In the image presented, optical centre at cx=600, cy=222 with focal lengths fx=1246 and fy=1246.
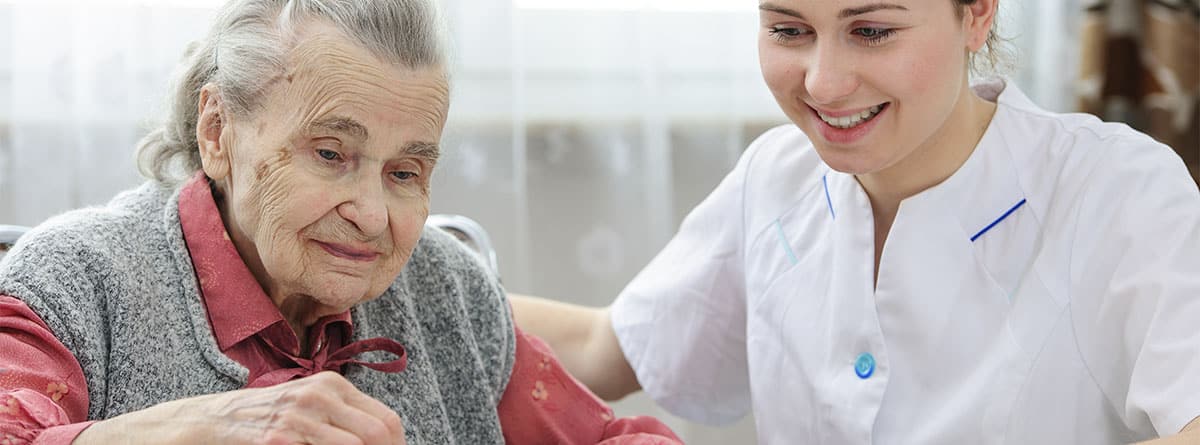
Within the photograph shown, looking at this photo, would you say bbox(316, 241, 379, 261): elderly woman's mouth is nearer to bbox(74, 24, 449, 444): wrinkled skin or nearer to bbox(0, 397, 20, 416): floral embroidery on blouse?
bbox(74, 24, 449, 444): wrinkled skin

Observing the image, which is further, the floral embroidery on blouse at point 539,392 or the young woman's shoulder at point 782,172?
the young woman's shoulder at point 782,172

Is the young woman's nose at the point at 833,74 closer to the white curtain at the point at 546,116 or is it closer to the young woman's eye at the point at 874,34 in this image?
the young woman's eye at the point at 874,34

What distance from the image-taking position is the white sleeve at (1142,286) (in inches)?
49.3

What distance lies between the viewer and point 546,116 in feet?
7.52

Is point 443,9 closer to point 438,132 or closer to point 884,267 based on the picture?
point 438,132

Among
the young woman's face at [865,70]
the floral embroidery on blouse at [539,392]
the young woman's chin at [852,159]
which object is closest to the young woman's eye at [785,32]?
the young woman's face at [865,70]

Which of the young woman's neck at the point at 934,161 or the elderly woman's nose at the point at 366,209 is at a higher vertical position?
the elderly woman's nose at the point at 366,209

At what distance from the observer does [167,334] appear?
1184 mm

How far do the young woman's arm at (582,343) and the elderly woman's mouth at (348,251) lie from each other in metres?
0.49

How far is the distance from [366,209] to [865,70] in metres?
0.55

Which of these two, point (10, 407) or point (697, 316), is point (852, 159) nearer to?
point (697, 316)

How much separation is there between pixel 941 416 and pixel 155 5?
1413mm

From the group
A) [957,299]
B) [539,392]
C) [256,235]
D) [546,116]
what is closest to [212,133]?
[256,235]

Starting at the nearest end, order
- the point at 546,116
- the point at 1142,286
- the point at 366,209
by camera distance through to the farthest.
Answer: the point at 366,209 < the point at 1142,286 < the point at 546,116
